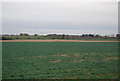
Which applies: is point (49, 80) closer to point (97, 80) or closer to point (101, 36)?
point (97, 80)

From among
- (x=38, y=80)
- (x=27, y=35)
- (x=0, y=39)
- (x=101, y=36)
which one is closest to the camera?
(x=38, y=80)

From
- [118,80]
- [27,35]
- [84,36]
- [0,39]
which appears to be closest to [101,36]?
[84,36]

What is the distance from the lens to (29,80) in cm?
731

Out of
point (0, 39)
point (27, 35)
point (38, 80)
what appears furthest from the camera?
point (27, 35)

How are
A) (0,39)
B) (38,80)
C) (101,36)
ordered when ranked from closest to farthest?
(38,80) → (0,39) → (101,36)

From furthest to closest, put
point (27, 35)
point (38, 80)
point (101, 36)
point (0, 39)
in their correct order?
point (101, 36) < point (27, 35) < point (0, 39) < point (38, 80)

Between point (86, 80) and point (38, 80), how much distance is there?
233 cm

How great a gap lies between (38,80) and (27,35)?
259 ft

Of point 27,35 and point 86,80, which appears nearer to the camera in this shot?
point 86,80

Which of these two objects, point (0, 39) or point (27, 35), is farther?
point (27, 35)

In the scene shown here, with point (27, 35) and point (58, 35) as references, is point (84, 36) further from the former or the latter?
point (27, 35)

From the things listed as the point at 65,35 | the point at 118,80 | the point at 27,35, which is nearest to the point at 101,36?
the point at 65,35

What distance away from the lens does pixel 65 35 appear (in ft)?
301

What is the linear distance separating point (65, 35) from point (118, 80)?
84252mm
